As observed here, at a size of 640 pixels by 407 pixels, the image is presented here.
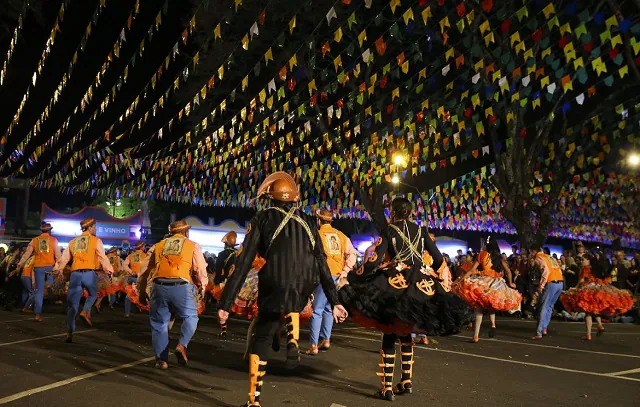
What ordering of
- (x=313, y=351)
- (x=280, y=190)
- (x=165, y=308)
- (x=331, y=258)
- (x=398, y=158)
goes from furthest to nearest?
(x=398, y=158)
(x=331, y=258)
(x=313, y=351)
(x=165, y=308)
(x=280, y=190)

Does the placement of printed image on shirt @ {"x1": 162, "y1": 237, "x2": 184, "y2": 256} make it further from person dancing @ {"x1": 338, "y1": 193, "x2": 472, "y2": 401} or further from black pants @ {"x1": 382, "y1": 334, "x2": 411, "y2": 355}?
black pants @ {"x1": 382, "y1": 334, "x2": 411, "y2": 355}

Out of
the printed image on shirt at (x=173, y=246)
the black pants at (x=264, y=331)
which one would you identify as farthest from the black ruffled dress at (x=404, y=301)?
the printed image on shirt at (x=173, y=246)

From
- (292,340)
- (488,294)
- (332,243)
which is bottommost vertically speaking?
(292,340)

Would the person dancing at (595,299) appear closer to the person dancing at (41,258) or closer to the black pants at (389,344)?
the black pants at (389,344)

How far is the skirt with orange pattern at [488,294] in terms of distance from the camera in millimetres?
11812

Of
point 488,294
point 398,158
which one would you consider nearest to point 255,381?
point 488,294

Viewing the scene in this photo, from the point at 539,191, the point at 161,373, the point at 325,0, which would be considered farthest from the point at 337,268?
the point at 539,191

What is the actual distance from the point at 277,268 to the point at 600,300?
30.2 ft

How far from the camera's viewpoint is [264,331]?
5508 mm

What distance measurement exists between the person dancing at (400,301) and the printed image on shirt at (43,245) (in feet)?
31.8

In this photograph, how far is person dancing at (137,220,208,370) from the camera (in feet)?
25.5

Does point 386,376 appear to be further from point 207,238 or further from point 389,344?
point 207,238

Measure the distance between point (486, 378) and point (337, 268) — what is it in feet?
10.5

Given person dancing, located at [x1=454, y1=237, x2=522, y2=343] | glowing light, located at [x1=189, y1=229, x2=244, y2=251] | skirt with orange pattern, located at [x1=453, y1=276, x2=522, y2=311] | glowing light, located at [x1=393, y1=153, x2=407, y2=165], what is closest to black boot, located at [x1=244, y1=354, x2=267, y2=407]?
person dancing, located at [x1=454, y1=237, x2=522, y2=343]
